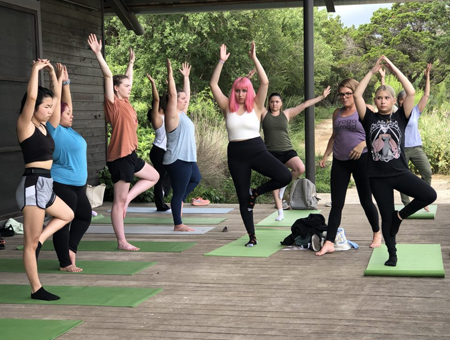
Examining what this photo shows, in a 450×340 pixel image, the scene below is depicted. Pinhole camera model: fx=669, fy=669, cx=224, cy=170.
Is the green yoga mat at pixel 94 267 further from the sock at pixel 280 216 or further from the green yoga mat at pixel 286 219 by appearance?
the sock at pixel 280 216

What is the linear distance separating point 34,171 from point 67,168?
718 millimetres

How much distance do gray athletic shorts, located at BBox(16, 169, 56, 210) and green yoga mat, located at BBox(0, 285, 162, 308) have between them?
72cm

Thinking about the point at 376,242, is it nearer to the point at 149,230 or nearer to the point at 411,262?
the point at 411,262

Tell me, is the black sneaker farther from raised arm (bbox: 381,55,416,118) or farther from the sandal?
the sandal

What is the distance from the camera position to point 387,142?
17.9 feet

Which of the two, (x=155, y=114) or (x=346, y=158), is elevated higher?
(x=155, y=114)

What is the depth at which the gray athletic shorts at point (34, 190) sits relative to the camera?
15.3 feet

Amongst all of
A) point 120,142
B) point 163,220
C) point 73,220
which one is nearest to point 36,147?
point 73,220

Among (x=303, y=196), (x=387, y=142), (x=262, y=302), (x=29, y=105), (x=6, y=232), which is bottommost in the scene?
(x=262, y=302)

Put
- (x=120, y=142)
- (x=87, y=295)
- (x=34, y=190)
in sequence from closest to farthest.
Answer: (x=34, y=190) < (x=87, y=295) < (x=120, y=142)

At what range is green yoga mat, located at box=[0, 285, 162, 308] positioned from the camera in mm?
4793

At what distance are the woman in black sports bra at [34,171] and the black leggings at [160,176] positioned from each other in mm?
3703

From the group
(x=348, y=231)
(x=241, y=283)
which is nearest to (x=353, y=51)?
(x=348, y=231)

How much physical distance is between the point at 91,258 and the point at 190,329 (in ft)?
8.37
